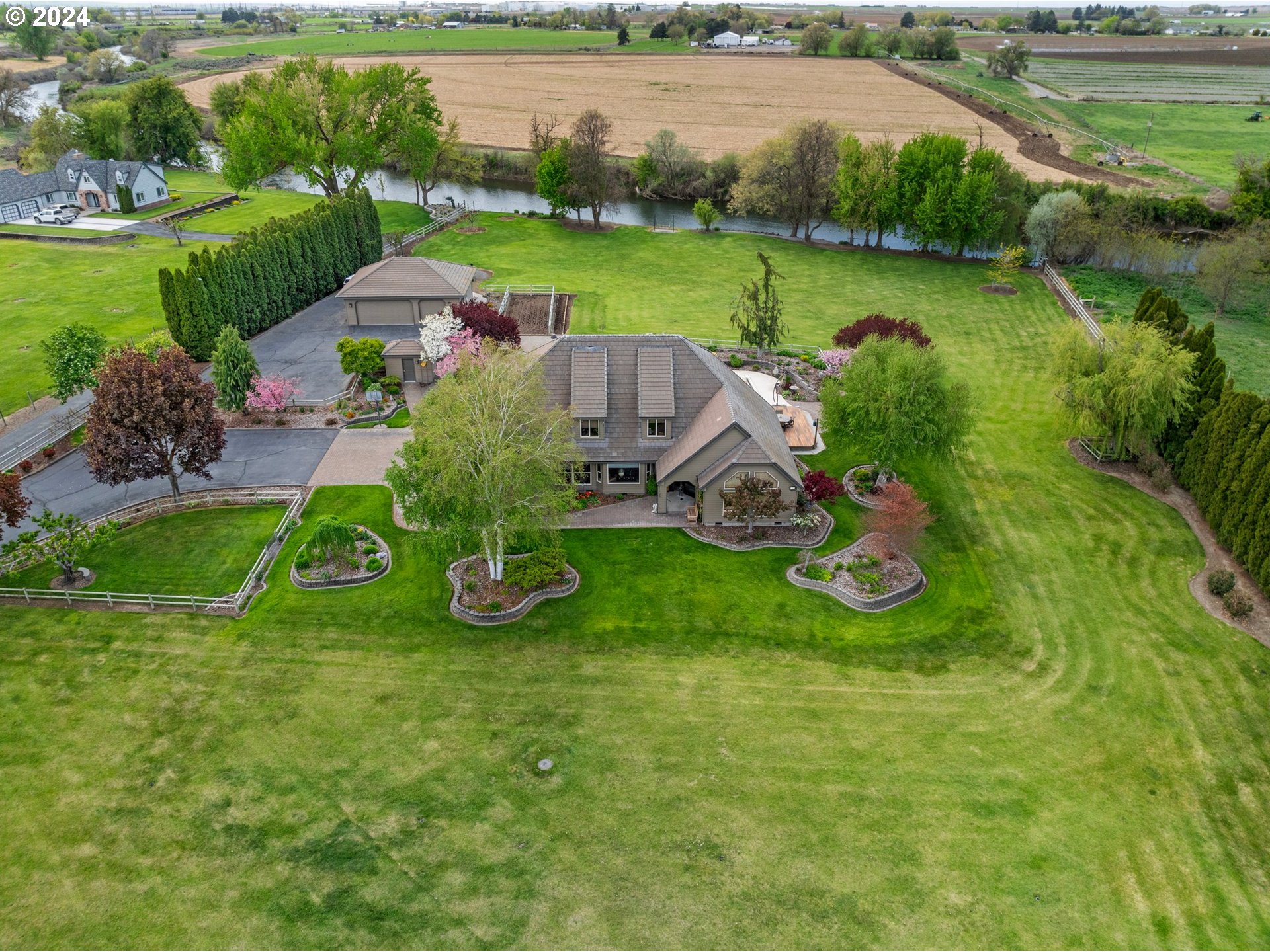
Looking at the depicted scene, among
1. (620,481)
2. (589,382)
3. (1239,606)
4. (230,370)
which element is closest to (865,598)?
(620,481)

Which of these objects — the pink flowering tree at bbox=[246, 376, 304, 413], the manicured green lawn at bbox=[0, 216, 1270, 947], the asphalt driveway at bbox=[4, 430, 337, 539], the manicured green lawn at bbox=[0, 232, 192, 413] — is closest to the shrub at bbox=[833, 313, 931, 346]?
the manicured green lawn at bbox=[0, 216, 1270, 947]

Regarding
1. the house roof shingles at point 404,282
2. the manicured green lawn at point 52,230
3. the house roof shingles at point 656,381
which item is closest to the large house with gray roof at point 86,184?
the manicured green lawn at point 52,230

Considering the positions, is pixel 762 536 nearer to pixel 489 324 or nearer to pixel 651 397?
pixel 651 397

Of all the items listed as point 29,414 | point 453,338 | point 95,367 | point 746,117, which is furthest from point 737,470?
point 746,117

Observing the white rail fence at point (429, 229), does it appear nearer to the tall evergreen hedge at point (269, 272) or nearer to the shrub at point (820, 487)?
the tall evergreen hedge at point (269, 272)

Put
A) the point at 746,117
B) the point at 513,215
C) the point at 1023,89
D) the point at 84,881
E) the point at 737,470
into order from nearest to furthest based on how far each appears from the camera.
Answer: the point at 84,881, the point at 737,470, the point at 513,215, the point at 746,117, the point at 1023,89

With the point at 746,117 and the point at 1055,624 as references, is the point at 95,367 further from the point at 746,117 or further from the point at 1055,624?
the point at 746,117
